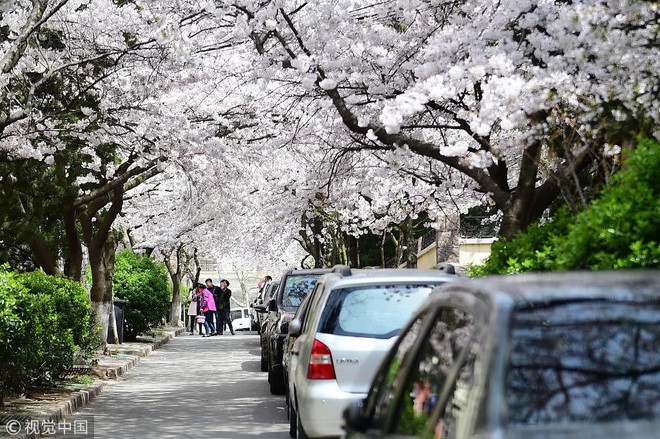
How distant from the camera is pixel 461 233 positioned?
38938mm

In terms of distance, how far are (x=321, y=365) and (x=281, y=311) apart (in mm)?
8139

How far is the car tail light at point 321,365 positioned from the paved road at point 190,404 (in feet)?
9.38

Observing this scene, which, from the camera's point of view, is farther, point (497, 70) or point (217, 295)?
point (217, 295)

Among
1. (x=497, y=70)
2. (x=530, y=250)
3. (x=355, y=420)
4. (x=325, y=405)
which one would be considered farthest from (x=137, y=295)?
(x=355, y=420)

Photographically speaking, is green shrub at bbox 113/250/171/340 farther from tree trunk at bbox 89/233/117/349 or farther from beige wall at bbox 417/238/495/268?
beige wall at bbox 417/238/495/268

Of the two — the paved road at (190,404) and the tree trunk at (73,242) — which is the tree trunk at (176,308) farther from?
the tree trunk at (73,242)

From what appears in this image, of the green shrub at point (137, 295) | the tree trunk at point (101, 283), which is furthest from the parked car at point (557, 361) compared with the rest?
the green shrub at point (137, 295)

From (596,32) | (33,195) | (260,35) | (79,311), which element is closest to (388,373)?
(596,32)

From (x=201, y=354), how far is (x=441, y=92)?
17.2m

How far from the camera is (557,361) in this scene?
3641 mm

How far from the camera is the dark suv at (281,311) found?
55.2ft

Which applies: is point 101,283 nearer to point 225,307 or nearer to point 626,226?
point 225,307

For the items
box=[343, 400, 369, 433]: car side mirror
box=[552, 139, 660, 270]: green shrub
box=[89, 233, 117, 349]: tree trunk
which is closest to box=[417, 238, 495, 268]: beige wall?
box=[89, 233, 117, 349]: tree trunk

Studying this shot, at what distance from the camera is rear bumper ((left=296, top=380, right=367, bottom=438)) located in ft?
30.5
